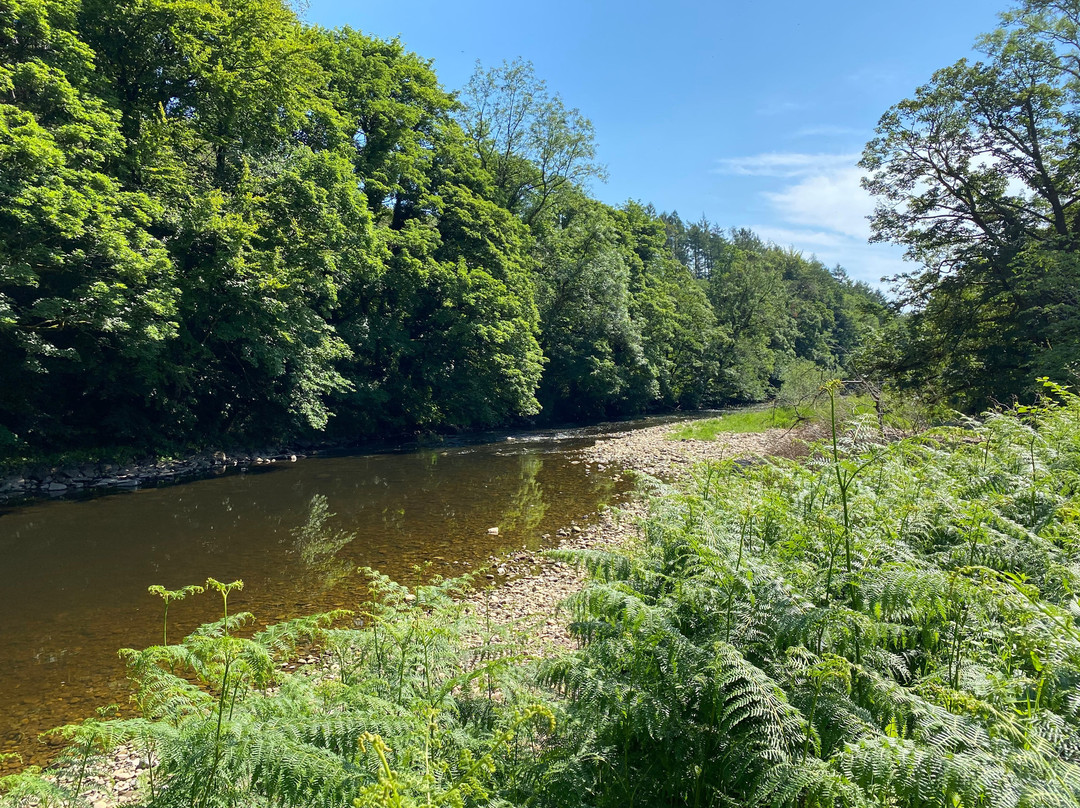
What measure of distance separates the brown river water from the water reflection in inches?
1.0

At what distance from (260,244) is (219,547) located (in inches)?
551

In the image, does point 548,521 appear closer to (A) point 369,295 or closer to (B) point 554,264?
(A) point 369,295

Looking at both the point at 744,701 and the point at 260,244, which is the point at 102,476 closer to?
the point at 260,244

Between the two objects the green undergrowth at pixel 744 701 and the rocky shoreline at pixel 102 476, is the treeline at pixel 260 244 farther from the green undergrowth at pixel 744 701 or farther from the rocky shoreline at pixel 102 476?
the green undergrowth at pixel 744 701

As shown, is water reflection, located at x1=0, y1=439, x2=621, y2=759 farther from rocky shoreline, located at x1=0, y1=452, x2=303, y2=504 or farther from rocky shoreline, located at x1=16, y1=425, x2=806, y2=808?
rocky shoreline, located at x1=0, y1=452, x2=303, y2=504

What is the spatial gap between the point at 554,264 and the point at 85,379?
27394 millimetres

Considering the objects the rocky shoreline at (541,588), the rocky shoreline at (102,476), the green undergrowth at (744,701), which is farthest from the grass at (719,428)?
the green undergrowth at (744,701)

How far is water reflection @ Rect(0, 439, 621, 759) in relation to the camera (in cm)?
619

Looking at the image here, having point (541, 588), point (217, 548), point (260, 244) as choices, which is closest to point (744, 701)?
point (541, 588)

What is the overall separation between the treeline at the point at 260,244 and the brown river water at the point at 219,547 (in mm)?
4900

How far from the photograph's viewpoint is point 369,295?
86.4 feet

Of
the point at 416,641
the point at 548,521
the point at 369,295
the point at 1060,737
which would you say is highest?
the point at 369,295

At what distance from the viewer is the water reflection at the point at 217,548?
6191 millimetres

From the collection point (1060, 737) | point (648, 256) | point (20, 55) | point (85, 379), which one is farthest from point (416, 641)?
point (648, 256)
